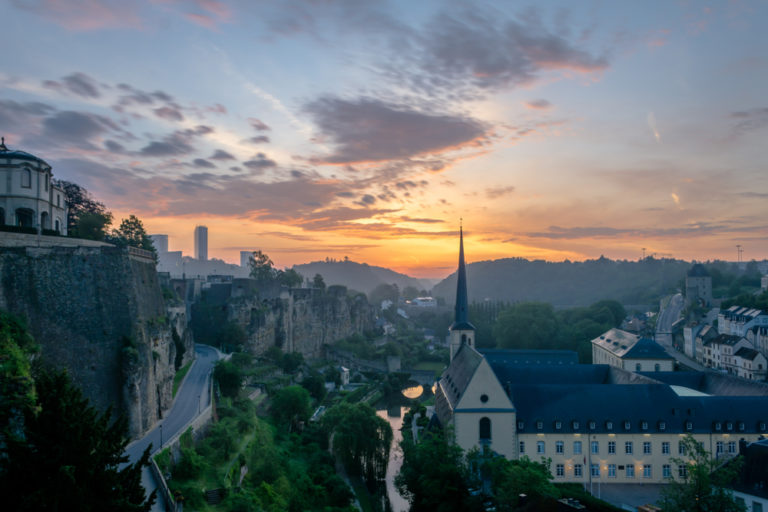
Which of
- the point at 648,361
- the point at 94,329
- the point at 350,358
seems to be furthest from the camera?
the point at 350,358

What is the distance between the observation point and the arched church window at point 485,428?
108ft

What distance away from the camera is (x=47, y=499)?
11.7 m

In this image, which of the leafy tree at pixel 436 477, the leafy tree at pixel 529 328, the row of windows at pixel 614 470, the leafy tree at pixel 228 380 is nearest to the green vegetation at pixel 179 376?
the leafy tree at pixel 228 380

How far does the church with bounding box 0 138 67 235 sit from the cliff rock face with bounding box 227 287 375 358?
27.0 meters

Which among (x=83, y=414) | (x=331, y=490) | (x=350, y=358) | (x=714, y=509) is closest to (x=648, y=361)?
(x=714, y=509)

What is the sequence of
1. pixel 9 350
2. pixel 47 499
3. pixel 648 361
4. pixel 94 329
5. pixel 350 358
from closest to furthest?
pixel 47 499, pixel 9 350, pixel 94 329, pixel 648 361, pixel 350 358

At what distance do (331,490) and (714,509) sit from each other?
19141 mm

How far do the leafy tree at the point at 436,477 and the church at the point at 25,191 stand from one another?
23866 mm

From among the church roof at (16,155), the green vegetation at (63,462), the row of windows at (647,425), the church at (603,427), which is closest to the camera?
the green vegetation at (63,462)

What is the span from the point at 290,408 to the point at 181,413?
1089 cm

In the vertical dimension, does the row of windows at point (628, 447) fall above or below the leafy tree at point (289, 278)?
below

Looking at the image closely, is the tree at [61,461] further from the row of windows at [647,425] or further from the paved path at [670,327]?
the paved path at [670,327]

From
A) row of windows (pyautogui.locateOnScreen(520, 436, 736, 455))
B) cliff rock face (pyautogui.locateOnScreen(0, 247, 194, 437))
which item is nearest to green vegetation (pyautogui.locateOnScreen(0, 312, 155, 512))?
cliff rock face (pyautogui.locateOnScreen(0, 247, 194, 437))

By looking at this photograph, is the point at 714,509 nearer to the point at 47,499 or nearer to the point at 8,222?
the point at 47,499
